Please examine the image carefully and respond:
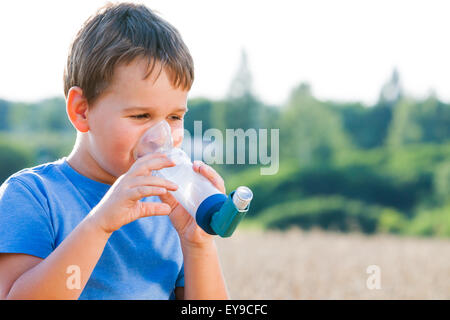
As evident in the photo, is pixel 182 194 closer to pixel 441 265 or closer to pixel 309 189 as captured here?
pixel 441 265

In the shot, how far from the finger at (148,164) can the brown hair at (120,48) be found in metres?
0.27

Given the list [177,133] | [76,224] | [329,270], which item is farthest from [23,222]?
[329,270]

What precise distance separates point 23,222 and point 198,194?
0.54m

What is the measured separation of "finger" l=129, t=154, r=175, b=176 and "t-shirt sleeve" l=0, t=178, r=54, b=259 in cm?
37

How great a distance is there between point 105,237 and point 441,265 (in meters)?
3.33

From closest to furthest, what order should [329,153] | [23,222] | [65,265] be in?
[65,265]
[23,222]
[329,153]

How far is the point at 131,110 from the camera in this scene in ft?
5.37

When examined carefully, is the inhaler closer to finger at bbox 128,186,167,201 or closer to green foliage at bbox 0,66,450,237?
finger at bbox 128,186,167,201

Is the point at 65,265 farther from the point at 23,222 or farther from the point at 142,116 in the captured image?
the point at 142,116

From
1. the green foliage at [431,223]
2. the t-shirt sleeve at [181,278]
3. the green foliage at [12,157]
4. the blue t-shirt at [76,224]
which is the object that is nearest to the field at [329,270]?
the t-shirt sleeve at [181,278]

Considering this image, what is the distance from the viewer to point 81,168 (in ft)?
6.03

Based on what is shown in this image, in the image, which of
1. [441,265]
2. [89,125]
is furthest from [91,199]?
[441,265]

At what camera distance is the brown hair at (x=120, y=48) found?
5.53 ft

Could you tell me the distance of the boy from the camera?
4.79 ft
